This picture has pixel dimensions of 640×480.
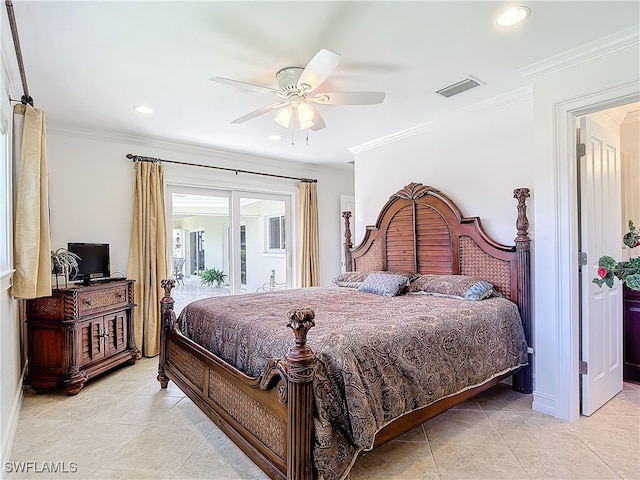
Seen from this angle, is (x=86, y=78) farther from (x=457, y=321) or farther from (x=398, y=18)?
(x=457, y=321)

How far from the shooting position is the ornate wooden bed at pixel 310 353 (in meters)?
1.55

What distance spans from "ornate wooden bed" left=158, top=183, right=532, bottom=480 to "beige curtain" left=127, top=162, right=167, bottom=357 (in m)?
1.19

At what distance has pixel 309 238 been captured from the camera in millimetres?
5645

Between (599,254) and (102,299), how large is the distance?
4.34m

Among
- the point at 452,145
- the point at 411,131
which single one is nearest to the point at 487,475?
the point at 452,145

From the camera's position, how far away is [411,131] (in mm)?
4043

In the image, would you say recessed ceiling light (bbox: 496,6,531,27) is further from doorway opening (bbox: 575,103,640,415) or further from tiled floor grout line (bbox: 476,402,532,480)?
tiled floor grout line (bbox: 476,402,532,480)

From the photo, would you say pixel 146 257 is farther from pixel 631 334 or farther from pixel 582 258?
pixel 631 334

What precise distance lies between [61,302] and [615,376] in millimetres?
4730

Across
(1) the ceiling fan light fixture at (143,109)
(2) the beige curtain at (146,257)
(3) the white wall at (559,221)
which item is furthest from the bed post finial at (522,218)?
(2) the beige curtain at (146,257)

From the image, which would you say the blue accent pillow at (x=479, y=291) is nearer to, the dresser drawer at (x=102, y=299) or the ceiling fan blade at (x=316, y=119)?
the ceiling fan blade at (x=316, y=119)

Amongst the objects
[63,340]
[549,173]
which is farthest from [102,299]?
[549,173]

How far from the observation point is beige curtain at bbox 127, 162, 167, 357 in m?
4.08

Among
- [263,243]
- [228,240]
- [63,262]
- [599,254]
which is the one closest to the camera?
[599,254]
